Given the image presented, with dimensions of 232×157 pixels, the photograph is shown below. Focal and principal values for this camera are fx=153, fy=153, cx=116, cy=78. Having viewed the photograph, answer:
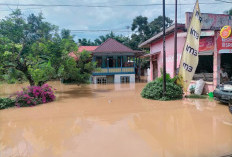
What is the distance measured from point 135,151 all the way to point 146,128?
1607 millimetres

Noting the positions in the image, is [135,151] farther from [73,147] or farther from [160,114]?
[160,114]

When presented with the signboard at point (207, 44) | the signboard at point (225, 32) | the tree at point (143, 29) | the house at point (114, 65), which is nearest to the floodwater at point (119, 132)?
the signboard at point (225, 32)

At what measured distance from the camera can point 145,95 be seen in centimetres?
1010

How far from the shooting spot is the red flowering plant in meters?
8.74

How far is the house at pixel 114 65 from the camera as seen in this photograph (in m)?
19.3

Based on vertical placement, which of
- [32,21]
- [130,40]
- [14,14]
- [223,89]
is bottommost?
[223,89]

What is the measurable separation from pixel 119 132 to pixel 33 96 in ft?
22.2

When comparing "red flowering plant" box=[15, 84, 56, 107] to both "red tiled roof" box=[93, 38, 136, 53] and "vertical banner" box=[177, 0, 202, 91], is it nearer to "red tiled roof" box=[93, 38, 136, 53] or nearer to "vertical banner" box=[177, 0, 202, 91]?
"vertical banner" box=[177, 0, 202, 91]

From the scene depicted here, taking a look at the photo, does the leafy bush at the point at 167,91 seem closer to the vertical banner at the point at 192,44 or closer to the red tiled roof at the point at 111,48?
the vertical banner at the point at 192,44

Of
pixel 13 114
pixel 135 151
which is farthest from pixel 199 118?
pixel 13 114

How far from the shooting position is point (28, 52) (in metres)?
12.1

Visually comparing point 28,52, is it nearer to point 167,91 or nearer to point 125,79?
point 167,91

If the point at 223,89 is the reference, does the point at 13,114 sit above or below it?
below

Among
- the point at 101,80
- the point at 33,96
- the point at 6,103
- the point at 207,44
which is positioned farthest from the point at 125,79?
the point at 6,103
